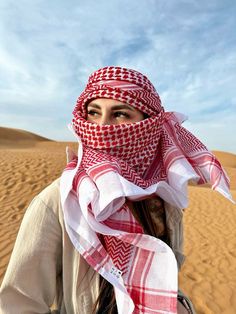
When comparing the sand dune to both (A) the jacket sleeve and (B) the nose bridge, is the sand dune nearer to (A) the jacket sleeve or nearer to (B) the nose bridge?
(B) the nose bridge

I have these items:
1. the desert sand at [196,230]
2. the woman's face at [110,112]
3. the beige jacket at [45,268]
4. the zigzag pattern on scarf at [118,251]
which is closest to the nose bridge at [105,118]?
the woman's face at [110,112]

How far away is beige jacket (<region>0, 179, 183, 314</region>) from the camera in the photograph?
1.19m

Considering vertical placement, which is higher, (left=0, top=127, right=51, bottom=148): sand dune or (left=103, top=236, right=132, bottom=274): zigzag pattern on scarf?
(left=0, top=127, right=51, bottom=148): sand dune

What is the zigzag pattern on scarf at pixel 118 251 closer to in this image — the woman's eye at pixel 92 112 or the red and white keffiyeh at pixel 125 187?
the red and white keffiyeh at pixel 125 187

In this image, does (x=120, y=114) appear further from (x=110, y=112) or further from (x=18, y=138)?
(x=18, y=138)

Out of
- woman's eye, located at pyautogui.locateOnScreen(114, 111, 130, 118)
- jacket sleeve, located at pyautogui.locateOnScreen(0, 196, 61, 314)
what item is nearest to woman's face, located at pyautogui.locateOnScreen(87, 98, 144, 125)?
woman's eye, located at pyautogui.locateOnScreen(114, 111, 130, 118)

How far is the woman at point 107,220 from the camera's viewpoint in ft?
3.90

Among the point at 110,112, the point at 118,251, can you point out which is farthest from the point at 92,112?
the point at 118,251

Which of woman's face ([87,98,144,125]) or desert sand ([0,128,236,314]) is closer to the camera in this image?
woman's face ([87,98,144,125])

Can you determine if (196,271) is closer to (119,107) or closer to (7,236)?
(7,236)

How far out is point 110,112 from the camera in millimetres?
1464

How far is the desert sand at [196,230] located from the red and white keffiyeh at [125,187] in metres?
3.27

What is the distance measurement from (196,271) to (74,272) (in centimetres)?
445

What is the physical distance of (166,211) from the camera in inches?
61.0
